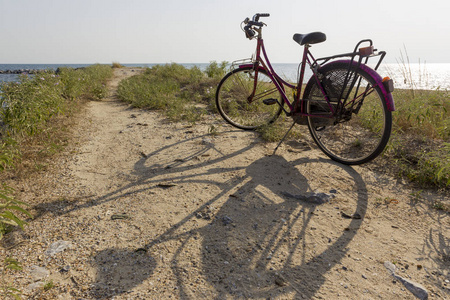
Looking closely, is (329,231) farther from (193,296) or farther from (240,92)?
(240,92)

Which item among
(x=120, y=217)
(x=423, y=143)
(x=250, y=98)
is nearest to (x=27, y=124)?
(x=120, y=217)

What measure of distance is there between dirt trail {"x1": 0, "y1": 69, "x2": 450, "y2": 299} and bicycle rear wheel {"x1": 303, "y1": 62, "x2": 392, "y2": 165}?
34cm

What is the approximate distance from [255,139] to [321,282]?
9.17 ft

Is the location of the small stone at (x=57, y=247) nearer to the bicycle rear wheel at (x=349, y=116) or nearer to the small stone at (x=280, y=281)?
the small stone at (x=280, y=281)

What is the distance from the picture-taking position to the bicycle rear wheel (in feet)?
10.1

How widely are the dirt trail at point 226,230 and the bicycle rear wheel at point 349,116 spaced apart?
1.11ft

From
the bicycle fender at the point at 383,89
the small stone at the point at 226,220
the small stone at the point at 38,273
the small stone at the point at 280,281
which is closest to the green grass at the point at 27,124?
the small stone at the point at 38,273

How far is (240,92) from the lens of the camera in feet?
19.8

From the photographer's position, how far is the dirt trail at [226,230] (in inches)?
71.2

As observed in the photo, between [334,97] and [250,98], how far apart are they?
1.77 metres

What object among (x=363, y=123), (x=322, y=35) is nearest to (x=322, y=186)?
(x=322, y=35)

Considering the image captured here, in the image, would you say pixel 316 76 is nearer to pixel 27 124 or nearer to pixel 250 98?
pixel 250 98

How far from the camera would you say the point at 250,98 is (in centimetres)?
488

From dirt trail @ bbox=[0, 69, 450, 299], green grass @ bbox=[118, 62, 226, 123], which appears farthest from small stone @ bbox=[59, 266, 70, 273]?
green grass @ bbox=[118, 62, 226, 123]
